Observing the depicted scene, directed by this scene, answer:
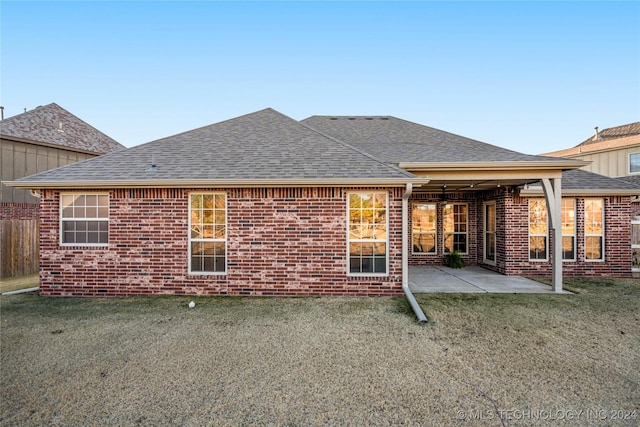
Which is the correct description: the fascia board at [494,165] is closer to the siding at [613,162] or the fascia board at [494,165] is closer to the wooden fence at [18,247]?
the siding at [613,162]

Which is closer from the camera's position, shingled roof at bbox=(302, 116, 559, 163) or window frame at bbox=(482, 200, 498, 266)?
shingled roof at bbox=(302, 116, 559, 163)

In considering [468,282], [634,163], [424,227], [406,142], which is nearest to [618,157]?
[634,163]

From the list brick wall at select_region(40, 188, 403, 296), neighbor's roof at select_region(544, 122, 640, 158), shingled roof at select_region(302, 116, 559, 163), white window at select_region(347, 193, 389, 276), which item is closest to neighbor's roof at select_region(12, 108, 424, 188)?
brick wall at select_region(40, 188, 403, 296)

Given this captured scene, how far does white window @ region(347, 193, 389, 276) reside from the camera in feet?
22.9

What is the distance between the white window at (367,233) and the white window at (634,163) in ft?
54.7

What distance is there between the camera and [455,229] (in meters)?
11.1

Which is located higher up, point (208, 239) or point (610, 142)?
point (610, 142)

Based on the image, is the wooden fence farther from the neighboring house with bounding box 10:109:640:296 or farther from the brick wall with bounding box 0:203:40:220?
the neighboring house with bounding box 10:109:640:296

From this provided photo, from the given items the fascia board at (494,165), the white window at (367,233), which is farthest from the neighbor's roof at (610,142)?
the white window at (367,233)

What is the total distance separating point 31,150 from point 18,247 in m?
5.40

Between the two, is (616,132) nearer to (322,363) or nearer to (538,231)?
(538,231)

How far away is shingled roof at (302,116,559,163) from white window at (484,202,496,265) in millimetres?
2343

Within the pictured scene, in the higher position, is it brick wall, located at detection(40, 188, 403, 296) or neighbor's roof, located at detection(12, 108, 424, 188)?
neighbor's roof, located at detection(12, 108, 424, 188)

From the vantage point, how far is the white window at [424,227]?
11148mm
